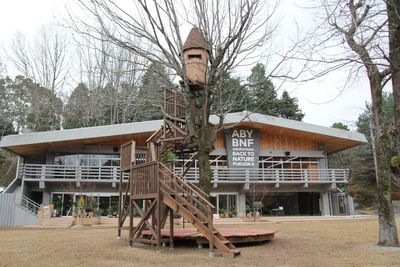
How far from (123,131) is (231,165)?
7.82 meters

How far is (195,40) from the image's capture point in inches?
406

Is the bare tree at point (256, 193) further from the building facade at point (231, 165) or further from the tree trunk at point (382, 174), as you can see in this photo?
the tree trunk at point (382, 174)

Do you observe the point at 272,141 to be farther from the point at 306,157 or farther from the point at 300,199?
the point at 300,199

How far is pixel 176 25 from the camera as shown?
A: 9.59m

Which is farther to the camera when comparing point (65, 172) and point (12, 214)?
point (65, 172)

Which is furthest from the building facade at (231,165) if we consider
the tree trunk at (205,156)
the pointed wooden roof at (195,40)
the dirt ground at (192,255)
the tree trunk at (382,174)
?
the tree trunk at (382,174)

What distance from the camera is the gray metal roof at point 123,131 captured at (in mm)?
21750

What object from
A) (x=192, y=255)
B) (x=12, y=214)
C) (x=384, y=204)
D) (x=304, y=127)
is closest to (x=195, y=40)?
(x=192, y=255)

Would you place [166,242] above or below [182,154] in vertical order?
below

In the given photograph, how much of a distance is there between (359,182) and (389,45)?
112 feet

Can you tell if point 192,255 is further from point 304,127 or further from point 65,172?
point 304,127

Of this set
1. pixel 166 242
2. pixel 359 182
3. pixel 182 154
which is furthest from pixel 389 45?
pixel 359 182

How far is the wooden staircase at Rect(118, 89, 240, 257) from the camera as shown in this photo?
8562 millimetres

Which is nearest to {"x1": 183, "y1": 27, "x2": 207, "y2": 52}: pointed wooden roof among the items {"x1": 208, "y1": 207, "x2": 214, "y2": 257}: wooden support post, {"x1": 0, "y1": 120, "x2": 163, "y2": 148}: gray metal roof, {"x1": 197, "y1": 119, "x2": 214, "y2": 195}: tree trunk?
{"x1": 197, "y1": 119, "x2": 214, "y2": 195}: tree trunk
